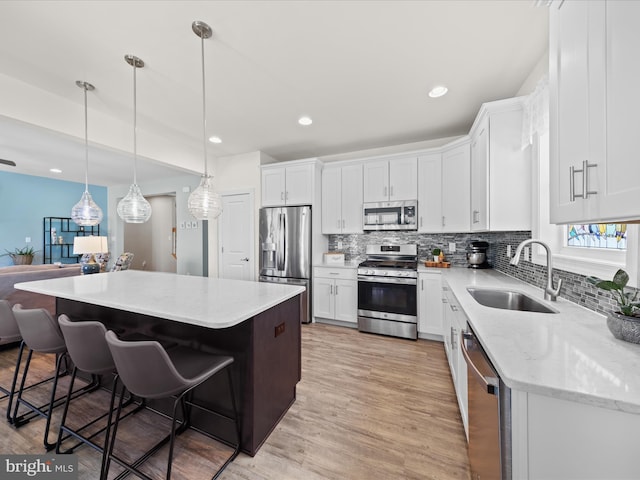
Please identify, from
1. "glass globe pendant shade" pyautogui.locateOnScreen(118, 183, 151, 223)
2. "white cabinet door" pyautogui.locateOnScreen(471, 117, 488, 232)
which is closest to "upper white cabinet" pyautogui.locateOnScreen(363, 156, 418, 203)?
"white cabinet door" pyautogui.locateOnScreen(471, 117, 488, 232)

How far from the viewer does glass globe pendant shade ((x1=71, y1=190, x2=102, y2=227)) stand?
2.60 metres

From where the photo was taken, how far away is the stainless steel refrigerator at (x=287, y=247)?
373 cm

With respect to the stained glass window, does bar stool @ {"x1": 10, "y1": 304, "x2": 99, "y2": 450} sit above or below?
below

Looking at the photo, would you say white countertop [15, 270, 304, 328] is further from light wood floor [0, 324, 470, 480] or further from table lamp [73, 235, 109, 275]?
table lamp [73, 235, 109, 275]

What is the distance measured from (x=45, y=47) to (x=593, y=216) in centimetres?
341

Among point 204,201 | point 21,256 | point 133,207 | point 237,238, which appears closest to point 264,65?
point 204,201

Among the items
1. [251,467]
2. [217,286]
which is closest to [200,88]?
[217,286]

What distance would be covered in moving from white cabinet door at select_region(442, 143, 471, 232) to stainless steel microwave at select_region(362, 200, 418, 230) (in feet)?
1.26

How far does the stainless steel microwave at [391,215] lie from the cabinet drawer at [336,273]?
0.66 metres

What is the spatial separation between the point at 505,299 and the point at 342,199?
8.00ft

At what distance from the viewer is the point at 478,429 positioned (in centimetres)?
111

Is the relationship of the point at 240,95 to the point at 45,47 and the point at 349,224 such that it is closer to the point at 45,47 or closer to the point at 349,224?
the point at 45,47

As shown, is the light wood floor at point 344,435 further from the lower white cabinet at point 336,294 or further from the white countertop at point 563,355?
the lower white cabinet at point 336,294

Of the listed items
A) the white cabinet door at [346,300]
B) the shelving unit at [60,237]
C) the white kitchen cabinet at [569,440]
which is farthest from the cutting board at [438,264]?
the shelving unit at [60,237]
